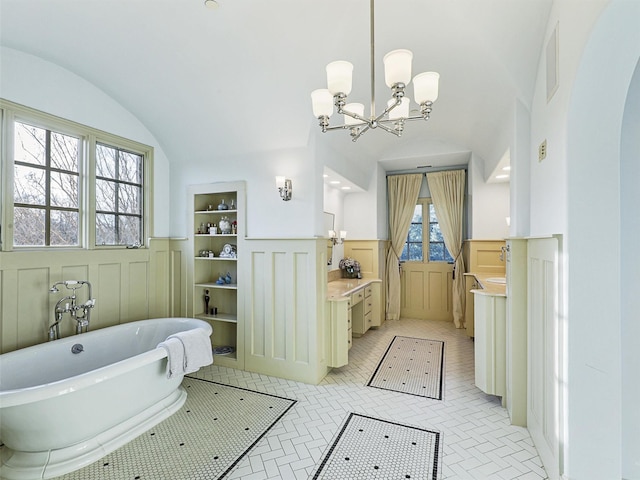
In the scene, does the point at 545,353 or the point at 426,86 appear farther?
the point at 545,353

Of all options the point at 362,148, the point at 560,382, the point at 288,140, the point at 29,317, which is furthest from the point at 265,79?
the point at 560,382

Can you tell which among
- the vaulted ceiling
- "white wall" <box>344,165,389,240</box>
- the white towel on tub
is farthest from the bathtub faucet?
"white wall" <box>344,165,389,240</box>

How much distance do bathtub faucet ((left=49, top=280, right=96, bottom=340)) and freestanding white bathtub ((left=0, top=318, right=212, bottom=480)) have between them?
0.18 meters

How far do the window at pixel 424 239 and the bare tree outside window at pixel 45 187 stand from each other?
191 inches

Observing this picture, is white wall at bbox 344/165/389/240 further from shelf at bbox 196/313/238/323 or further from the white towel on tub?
the white towel on tub

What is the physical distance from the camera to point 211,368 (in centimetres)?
344

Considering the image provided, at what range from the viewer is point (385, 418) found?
246 centimetres

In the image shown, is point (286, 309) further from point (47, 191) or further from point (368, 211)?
point (368, 211)

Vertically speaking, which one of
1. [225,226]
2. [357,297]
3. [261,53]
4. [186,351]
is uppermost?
[261,53]

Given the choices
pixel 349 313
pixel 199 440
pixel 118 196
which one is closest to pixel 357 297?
pixel 349 313

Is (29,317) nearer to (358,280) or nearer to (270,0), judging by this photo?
(270,0)

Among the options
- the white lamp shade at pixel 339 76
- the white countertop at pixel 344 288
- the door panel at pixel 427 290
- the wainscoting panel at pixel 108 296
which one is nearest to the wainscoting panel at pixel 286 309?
the white countertop at pixel 344 288

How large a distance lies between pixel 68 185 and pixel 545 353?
416 centimetres

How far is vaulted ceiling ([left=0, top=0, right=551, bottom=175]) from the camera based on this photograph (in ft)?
7.14
